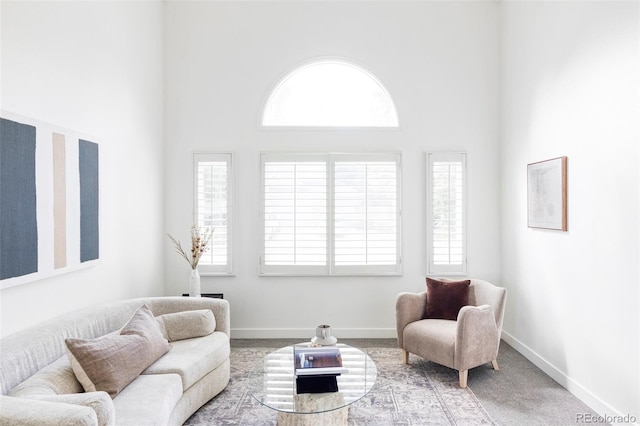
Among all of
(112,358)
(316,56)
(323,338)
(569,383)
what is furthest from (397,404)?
(316,56)

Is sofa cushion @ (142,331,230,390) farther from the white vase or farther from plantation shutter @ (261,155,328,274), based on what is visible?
plantation shutter @ (261,155,328,274)

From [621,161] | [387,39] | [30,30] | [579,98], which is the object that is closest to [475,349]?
[621,161]

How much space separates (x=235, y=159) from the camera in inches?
171

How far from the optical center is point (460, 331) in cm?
310

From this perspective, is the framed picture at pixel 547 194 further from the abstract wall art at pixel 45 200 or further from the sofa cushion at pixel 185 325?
the abstract wall art at pixel 45 200

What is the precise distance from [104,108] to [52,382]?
221 centimetres

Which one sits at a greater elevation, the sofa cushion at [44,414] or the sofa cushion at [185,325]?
the sofa cushion at [44,414]

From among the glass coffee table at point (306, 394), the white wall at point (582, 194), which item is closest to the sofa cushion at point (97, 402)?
the glass coffee table at point (306, 394)

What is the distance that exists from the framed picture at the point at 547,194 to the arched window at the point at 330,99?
1.56 m

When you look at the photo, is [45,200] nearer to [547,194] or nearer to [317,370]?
[317,370]

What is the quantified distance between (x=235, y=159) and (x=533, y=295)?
132 inches

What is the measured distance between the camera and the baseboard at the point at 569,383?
2.64m

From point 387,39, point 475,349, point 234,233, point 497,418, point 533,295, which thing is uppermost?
point 387,39

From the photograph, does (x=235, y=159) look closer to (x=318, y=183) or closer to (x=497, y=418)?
(x=318, y=183)
